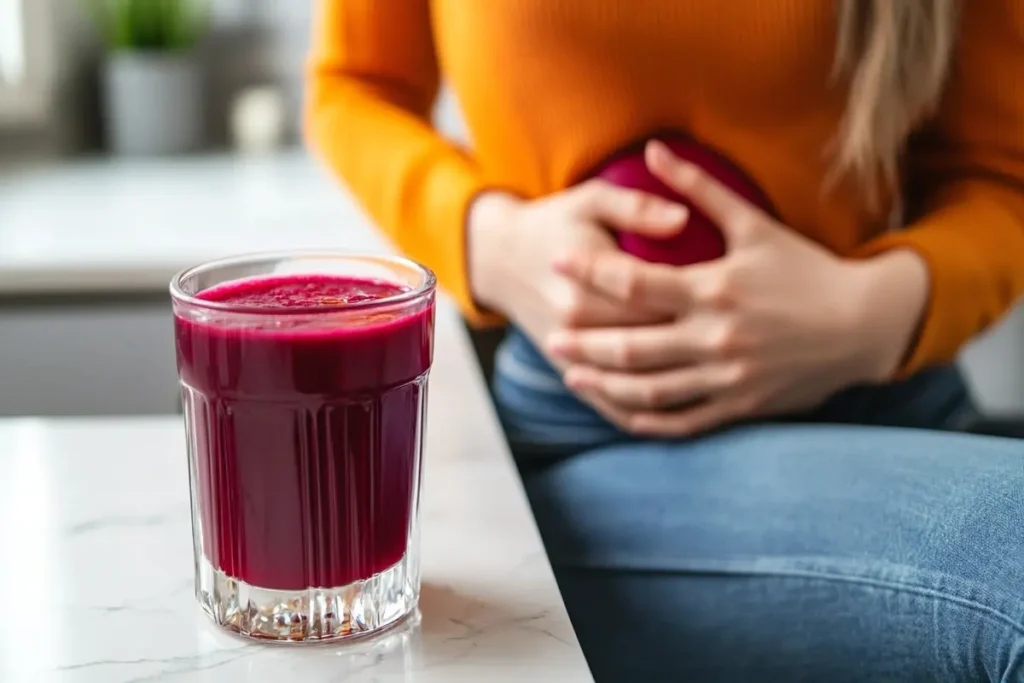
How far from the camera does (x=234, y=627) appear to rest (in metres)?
0.50

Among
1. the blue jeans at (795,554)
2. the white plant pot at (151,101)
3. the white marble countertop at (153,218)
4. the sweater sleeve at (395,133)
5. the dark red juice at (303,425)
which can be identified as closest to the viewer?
the dark red juice at (303,425)

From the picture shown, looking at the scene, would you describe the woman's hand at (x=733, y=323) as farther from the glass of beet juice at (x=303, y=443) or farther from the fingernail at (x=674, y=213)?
the glass of beet juice at (x=303, y=443)

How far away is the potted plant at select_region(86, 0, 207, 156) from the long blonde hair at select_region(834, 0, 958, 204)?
3.51 feet

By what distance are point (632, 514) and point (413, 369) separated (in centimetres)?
26

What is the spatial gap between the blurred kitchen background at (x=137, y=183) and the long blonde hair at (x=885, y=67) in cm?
61

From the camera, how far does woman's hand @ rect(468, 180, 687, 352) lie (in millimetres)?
767

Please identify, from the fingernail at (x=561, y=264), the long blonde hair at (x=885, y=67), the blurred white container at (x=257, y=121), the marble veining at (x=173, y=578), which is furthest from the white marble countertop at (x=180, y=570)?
the blurred white container at (x=257, y=121)

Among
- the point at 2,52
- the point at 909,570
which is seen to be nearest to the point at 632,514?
the point at 909,570

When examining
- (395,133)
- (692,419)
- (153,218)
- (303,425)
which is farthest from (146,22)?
(303,425)

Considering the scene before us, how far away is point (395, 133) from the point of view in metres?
0.94

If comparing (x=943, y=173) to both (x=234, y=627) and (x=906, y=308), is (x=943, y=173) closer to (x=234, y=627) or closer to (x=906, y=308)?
(x=906, y=308)

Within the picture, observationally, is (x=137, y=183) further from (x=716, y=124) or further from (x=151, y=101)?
(x=716, y=124)

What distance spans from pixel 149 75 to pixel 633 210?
3.39ft

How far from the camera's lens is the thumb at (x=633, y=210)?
2.50ft
